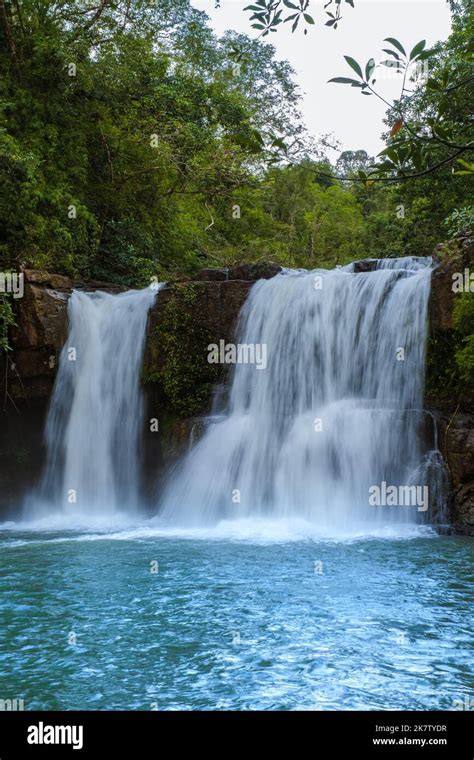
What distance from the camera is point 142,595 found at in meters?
6.32

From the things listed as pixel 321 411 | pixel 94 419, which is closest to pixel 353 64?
pixel 321 411

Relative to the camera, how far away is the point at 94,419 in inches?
541

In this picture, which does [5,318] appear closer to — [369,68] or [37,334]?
[37,334]

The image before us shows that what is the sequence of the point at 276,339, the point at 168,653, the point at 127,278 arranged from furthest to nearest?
the point at 127,278 → the point at 276,339 → the point at 168,653

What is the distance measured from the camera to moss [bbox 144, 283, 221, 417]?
1356 centimetres

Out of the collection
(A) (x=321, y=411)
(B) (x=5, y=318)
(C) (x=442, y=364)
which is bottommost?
(A) (x=321, y=411)

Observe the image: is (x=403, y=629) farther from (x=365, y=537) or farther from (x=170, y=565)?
(x=365, y=537)

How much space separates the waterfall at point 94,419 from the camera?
43.9 feet

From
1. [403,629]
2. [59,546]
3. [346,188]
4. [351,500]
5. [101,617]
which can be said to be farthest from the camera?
[346,188]

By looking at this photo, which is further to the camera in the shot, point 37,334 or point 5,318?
point 37,334

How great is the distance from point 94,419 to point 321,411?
4.47 meters

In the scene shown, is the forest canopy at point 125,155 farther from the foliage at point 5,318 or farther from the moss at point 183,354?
the moss at point 183,354

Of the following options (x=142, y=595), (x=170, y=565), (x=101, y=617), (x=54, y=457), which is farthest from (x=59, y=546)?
(x=54, y=457)

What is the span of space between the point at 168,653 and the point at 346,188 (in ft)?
131
